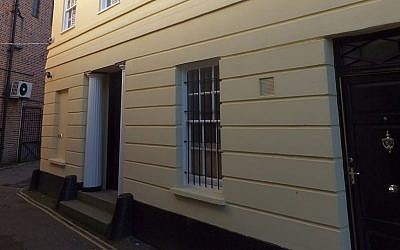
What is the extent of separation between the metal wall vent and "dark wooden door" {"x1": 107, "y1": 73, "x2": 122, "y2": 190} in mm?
4568

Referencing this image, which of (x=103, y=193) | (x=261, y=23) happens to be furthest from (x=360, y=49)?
(x=103, y=193)

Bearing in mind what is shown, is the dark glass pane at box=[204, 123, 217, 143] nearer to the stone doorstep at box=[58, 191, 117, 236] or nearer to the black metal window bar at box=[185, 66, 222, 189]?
the black metal window bar at box=[185, 66, 222, 189]

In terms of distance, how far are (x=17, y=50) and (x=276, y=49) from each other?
44.0 feet

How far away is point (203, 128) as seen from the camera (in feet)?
17.4

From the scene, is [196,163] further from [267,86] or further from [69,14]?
[69,14]

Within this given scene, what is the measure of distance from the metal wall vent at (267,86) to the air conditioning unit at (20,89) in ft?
40.9

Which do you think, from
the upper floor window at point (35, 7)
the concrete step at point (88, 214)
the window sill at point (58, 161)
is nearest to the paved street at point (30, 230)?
the concrete step at point (88, 214)

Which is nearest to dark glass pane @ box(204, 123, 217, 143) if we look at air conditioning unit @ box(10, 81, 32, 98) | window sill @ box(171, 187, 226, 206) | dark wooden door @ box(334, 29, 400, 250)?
window sill @ box(171, 187, 226, 206)

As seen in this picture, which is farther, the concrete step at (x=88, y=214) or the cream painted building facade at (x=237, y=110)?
the concrete step at (x=88, y=214)

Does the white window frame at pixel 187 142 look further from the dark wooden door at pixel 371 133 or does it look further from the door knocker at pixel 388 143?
the door knocker at pixel 388 143

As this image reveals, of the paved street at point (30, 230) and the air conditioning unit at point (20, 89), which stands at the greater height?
the air conditioning unit at point (20, 89)

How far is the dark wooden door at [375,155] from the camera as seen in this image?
131 inches

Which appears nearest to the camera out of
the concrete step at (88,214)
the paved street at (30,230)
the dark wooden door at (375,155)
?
the dark wooden door at (375,155)

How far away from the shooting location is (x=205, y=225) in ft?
15.6
